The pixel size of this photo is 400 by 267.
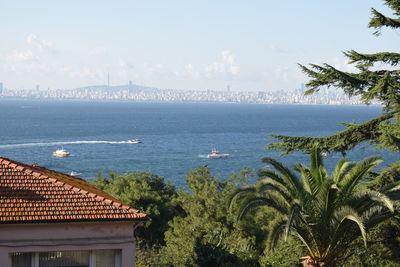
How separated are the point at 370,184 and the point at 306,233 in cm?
299

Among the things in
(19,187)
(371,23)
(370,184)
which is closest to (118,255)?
(19,187)

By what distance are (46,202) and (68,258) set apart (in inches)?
46.4

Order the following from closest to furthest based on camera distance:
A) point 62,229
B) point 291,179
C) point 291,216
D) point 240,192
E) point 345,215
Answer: point 62,229
point 291,216
point 345,215
point 291,179
point 240,192

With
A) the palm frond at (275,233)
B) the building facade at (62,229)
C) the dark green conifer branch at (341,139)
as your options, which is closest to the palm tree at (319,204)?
the palm frond at (275,233)

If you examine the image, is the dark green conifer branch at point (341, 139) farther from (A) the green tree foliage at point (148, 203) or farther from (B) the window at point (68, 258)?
(A) the green tree foliage at point (148, 203)

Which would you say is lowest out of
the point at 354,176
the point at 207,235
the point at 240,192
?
the point at 207,235

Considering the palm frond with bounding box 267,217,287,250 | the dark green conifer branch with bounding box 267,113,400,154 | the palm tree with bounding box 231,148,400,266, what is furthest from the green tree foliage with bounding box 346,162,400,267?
the palm frond with bounding box 267,217,287,250

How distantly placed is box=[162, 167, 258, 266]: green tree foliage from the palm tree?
55.1 inches

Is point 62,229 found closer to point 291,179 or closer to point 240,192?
point 240,192

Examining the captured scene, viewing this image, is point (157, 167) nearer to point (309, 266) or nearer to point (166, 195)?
point (166, 195)

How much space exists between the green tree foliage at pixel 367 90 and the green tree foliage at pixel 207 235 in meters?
3.24

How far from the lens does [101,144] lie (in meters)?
104

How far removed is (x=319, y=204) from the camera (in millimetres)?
14633

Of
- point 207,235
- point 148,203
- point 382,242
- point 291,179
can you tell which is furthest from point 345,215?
point 148,203
